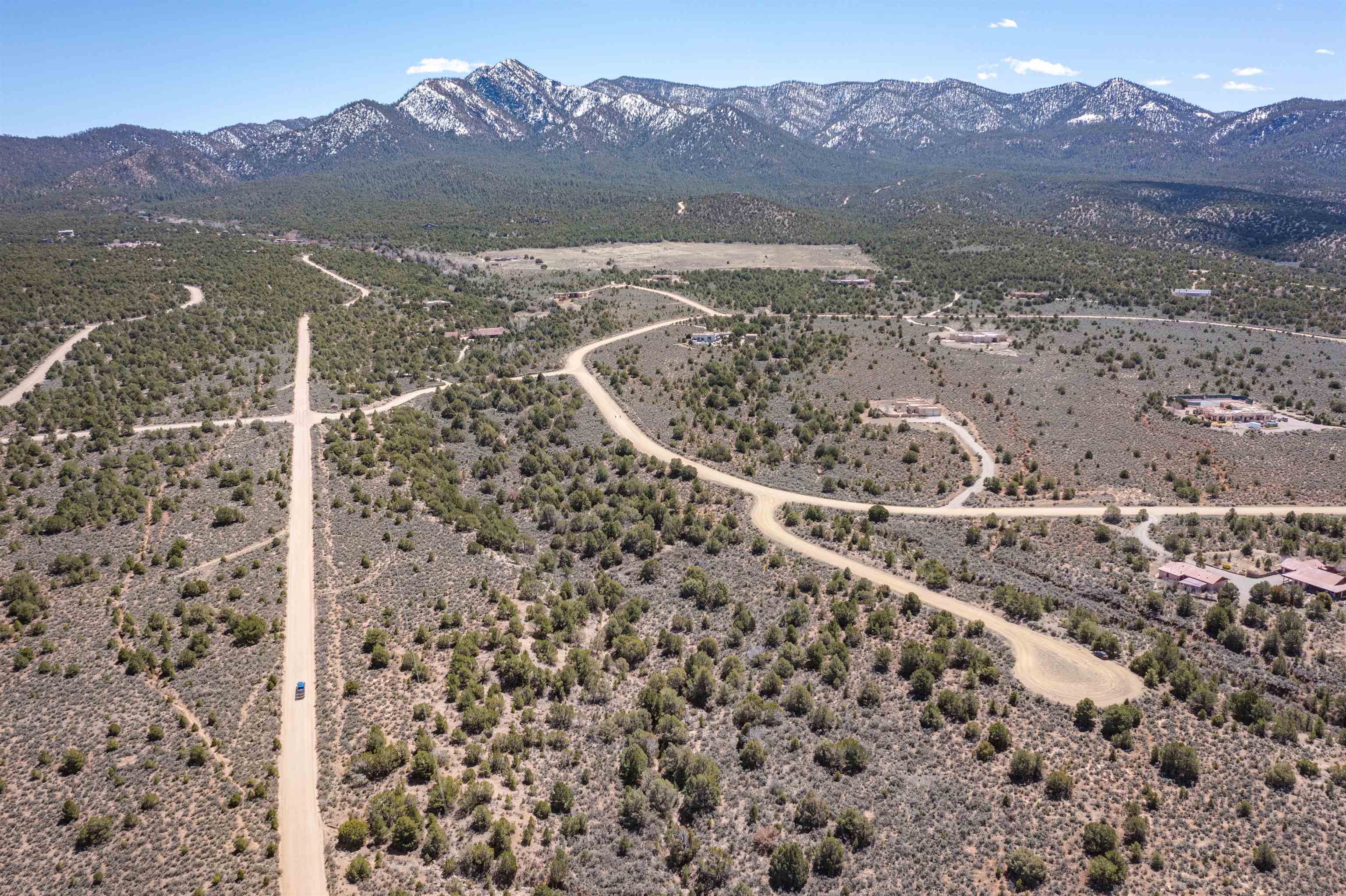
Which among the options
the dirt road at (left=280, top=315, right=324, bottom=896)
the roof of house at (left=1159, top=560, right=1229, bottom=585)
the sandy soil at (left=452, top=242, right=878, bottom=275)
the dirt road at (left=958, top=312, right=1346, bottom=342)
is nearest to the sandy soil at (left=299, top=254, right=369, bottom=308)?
the sandy soil at (left=452, top=242, right=878, bottom=275)

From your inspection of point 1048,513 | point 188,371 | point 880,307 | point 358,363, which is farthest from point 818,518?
point 880,307

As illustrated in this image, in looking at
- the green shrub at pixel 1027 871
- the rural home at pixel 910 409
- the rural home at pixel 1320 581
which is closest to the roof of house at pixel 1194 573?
the rural home at pixel 1320 581

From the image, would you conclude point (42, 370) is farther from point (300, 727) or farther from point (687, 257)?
point (687, 257)

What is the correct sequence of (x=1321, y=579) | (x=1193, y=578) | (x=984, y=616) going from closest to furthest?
1. (x=984, y=616)
2. (x=1321, y=579)
3. (x=1193, y=578)

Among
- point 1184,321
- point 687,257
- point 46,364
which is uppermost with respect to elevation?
point 687,257

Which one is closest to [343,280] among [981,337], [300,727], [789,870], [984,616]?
[981,337]

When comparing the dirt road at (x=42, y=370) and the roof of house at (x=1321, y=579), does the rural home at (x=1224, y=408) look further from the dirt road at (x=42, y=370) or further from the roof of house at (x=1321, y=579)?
the dirt road at (x=42, y=370)
